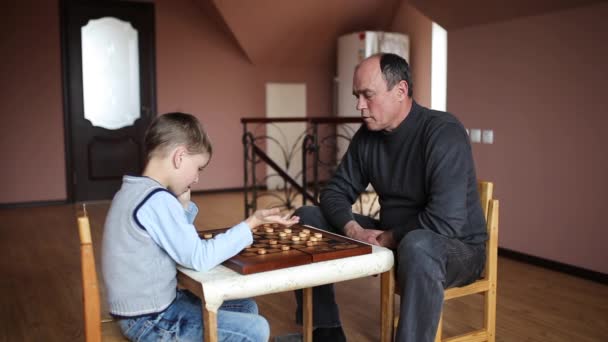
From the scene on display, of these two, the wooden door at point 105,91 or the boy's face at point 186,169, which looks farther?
the wooden door at point 105,91

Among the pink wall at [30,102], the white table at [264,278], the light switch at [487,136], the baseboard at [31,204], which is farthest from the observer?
the baseboard at [31,204]

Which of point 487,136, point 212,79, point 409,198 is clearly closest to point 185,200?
point 409,198

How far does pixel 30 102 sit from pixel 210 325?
530 cm

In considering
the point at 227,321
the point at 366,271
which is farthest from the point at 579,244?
the point at 227,321

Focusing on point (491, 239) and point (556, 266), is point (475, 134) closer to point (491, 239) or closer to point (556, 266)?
point (556, 266)

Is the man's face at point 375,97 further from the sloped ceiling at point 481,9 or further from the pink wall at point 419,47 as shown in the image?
the pink wall at point 419,47

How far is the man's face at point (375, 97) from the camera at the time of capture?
6.99 ft

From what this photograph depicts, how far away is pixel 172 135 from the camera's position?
5.20ft

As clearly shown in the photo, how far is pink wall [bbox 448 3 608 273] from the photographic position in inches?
132

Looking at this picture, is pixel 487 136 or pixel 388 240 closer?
pixel 388 240

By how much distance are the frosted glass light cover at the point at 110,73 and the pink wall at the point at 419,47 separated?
3.05m

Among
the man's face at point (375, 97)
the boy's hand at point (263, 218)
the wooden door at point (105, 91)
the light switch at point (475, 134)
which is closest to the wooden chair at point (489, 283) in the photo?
the man's face at point (375, 97)

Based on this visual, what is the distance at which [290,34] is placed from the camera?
22.1 ft

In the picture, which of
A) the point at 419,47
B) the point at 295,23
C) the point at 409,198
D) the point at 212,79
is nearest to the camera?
the point at 409,198
